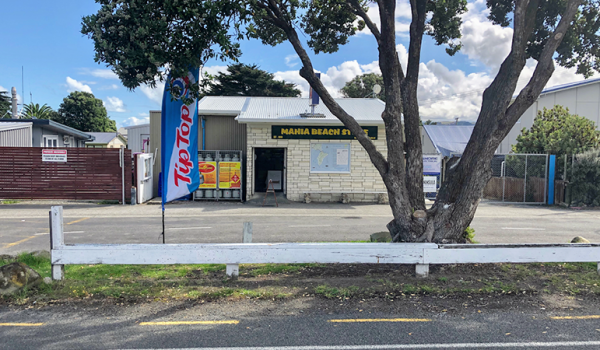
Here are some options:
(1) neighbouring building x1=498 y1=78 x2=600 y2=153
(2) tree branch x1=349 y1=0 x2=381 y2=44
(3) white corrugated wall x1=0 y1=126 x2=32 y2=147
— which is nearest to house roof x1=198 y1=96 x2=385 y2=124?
(3) white corrugated wall x1=0 y1=126 x2=32 y2=147

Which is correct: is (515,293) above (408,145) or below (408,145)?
below

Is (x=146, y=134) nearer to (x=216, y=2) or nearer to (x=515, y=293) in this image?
(x=216, y=2)

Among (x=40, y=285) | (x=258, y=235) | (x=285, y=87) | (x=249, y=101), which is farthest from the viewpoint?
(x=285, y=87)

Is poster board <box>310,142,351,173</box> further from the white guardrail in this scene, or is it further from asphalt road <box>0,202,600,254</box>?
the white guardrail

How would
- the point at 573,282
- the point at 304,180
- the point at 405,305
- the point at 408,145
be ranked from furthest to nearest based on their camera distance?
the point at 304,180 → the point at 408,145 → the point at 573,282 → the point at 405,305

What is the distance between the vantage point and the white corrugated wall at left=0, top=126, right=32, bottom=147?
61.5ft

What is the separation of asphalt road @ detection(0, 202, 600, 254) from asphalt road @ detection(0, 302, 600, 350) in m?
4.64

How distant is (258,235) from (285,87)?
31.4 m

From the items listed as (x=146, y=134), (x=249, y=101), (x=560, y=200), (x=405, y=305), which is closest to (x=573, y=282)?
(x=405, y=305)

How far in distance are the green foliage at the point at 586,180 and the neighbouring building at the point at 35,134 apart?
975 inches

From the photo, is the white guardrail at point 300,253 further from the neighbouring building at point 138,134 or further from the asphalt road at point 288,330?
the neighbouring building at point 138,134

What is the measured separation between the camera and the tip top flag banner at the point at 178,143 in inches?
275

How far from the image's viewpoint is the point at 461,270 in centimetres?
679

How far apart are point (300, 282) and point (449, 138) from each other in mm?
24755
